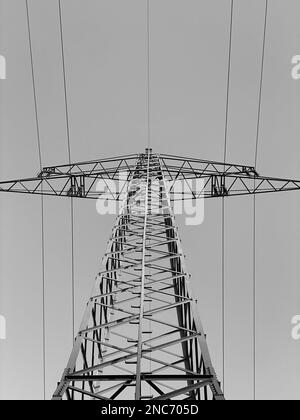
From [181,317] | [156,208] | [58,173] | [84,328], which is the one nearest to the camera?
[84,328]

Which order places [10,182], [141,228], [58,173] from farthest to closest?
[58,173], [10,182], [141,228]

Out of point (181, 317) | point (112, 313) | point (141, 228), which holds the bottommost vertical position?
point (112, 313)

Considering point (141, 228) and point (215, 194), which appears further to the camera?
point (215, 194)

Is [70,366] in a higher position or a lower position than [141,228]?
lower
